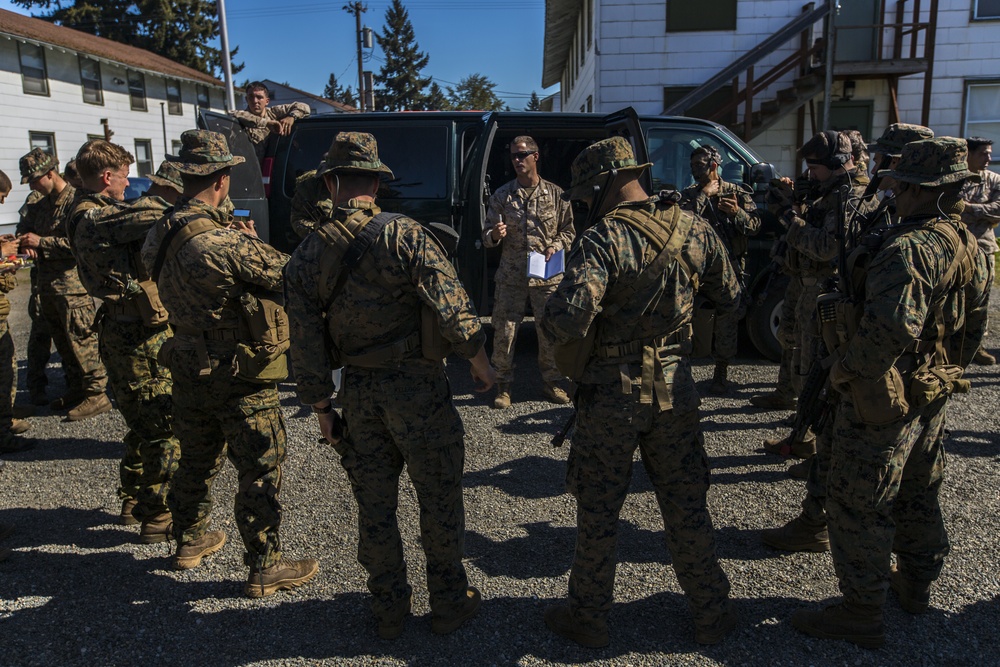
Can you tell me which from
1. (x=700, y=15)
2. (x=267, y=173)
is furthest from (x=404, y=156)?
(x=700, y=15)

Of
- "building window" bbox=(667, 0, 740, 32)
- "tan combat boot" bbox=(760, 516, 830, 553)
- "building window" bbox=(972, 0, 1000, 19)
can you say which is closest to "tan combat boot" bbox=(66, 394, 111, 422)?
"tan combat boot" bbox=(760, 516, 830, 553)

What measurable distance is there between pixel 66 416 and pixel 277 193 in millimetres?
2555

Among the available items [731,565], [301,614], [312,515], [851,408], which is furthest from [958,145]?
[312,515]

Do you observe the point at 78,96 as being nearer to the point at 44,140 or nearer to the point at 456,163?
the point at 44,140

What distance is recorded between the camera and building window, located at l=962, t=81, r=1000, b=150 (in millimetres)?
14039

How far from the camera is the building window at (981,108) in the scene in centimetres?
1404

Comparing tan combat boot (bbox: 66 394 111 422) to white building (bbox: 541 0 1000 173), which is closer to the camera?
tan combat boot (bbox: 66 394 111 422)

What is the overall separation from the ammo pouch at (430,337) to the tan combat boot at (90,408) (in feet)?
13.9

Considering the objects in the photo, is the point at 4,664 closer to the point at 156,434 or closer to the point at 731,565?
the point at 156,434

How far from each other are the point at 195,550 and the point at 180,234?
1547 mm

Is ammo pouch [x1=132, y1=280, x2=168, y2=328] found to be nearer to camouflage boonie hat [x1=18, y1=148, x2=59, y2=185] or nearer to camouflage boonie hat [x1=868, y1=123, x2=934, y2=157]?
camouflage boonie hat [x1=18, y1=148, x2=59, y2=185]

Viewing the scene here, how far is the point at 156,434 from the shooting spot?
12.4ft

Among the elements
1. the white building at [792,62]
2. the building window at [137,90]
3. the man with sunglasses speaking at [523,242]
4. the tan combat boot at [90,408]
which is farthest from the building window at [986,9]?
the building window at [137,90]

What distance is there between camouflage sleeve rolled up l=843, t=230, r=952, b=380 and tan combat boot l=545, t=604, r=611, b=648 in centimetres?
138
